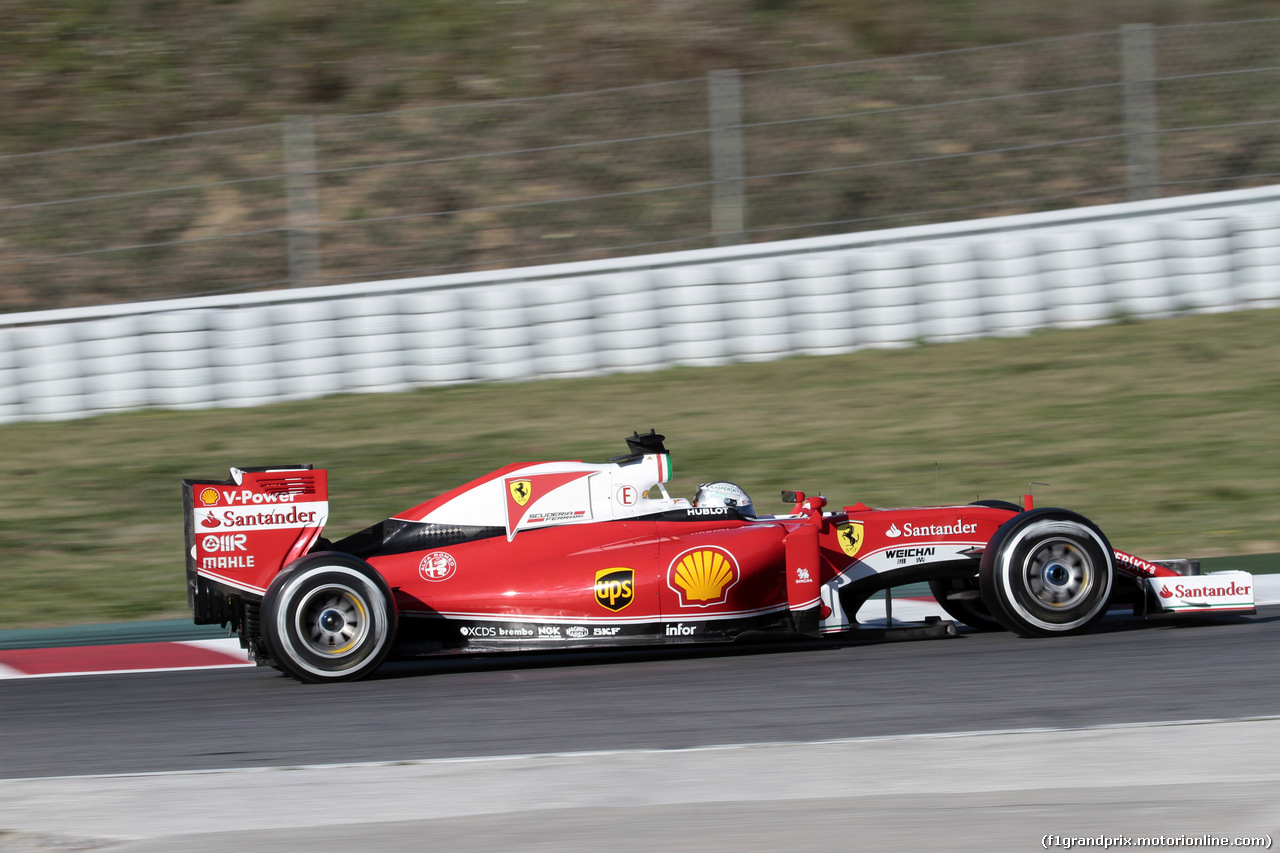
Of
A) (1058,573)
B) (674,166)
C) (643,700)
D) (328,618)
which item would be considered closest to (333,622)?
(328,618)

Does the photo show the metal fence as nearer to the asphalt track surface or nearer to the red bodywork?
the red bodywork

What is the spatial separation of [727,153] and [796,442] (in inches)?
100

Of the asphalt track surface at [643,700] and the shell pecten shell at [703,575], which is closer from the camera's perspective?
the asphalt track surface at [643,700]

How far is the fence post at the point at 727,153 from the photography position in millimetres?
11062

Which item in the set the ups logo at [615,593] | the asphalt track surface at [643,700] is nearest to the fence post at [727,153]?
the asphalt track surface at [643,700]

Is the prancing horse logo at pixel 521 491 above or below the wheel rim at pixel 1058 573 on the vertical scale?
above

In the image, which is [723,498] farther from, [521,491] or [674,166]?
[674,166]

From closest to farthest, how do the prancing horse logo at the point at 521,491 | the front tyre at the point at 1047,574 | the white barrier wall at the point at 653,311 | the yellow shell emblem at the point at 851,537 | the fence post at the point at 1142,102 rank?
the front tyre at the point at 1047,574
the prancing horse logo at the point at 521,491
the yellow shell emblem at the point at 851,537
the white barrier wall at the point at 653,311
the fence post at the point at 1142,102

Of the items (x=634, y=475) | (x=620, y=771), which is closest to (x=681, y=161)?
(x=634, y=475)

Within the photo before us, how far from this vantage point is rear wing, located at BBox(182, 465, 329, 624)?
6062 mm

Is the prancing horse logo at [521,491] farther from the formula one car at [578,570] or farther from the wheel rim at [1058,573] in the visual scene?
the wheel rim at [1058,573]

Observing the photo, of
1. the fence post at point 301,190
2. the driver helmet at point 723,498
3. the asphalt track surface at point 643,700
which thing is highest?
the fence post at point 301,190

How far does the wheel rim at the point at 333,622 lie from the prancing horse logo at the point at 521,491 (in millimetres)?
806

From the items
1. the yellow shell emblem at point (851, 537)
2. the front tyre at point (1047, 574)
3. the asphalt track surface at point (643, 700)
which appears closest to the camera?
the asphalt track surface at point (643, 700)
